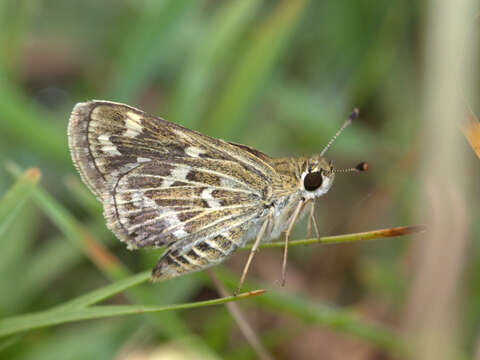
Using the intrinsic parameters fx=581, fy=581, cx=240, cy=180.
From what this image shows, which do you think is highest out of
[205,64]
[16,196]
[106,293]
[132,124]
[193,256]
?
[205,64]

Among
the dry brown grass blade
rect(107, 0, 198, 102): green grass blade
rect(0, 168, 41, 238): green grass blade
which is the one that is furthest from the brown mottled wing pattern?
rect(107, 0, 198, 102): green grass blade

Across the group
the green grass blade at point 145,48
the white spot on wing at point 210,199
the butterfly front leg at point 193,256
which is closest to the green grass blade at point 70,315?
the butterfly front leg at point 193,256

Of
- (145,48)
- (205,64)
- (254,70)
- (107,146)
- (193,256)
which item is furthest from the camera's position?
(145,48)

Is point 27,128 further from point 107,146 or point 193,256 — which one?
point 193,256

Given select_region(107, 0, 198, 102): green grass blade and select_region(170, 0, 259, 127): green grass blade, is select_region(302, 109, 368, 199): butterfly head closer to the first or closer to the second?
select_region(170, 0, 259, 127): green grass blade

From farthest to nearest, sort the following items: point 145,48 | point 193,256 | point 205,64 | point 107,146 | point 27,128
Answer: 1. point 145,48
2. point 205,64
3. point 27,128
4. point 107,146
5. point 193,256

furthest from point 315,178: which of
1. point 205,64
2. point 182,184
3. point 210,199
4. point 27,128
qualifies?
point 27,128

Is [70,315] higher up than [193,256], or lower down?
lower down
